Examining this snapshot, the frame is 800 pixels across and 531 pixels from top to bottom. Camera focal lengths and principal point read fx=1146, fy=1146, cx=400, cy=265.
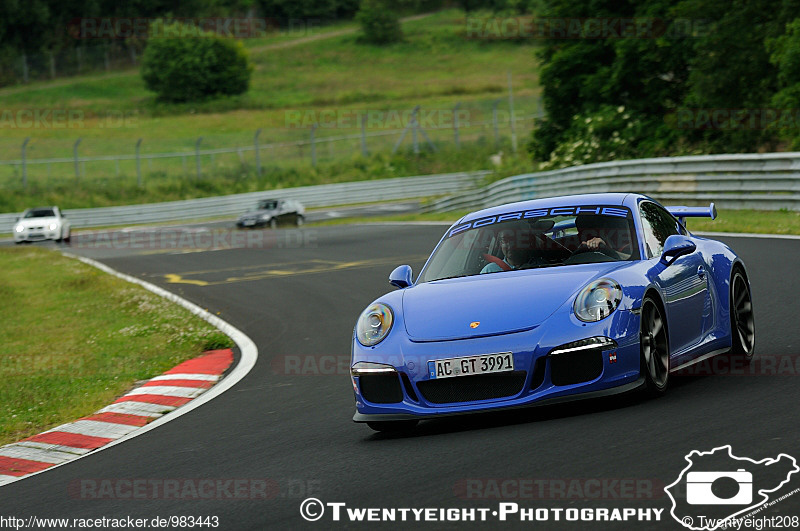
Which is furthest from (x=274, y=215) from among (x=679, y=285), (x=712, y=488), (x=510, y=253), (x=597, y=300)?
(x=712, y=488)

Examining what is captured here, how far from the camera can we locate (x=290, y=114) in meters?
81.4

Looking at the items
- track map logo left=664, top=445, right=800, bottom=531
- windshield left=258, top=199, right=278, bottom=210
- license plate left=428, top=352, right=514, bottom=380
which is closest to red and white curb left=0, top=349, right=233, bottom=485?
license plate left=428, top=352, right=514, bottom=380

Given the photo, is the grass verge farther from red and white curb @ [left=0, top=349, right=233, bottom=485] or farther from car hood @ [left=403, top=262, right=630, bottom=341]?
car hood @ [left=403, top=262, right=630, bottom=341]

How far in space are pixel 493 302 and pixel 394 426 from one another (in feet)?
3.19

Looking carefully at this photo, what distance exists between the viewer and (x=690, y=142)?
1222 inches

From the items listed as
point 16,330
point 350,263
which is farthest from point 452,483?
point 350,263

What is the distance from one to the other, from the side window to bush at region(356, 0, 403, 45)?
104342 mm

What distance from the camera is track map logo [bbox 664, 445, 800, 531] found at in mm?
4301

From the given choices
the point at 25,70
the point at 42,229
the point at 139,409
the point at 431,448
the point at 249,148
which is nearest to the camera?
the point at 431,448

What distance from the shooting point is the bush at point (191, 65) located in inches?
3479

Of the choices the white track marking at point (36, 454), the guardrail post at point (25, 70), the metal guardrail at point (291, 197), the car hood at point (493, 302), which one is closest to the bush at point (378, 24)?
the guardrail post at point (25, 70)

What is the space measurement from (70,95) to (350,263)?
73848 mm

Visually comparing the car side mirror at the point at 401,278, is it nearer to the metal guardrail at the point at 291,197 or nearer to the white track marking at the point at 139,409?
the white track marking at the point at 139,409

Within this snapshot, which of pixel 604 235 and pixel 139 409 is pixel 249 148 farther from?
pixel 604 235
